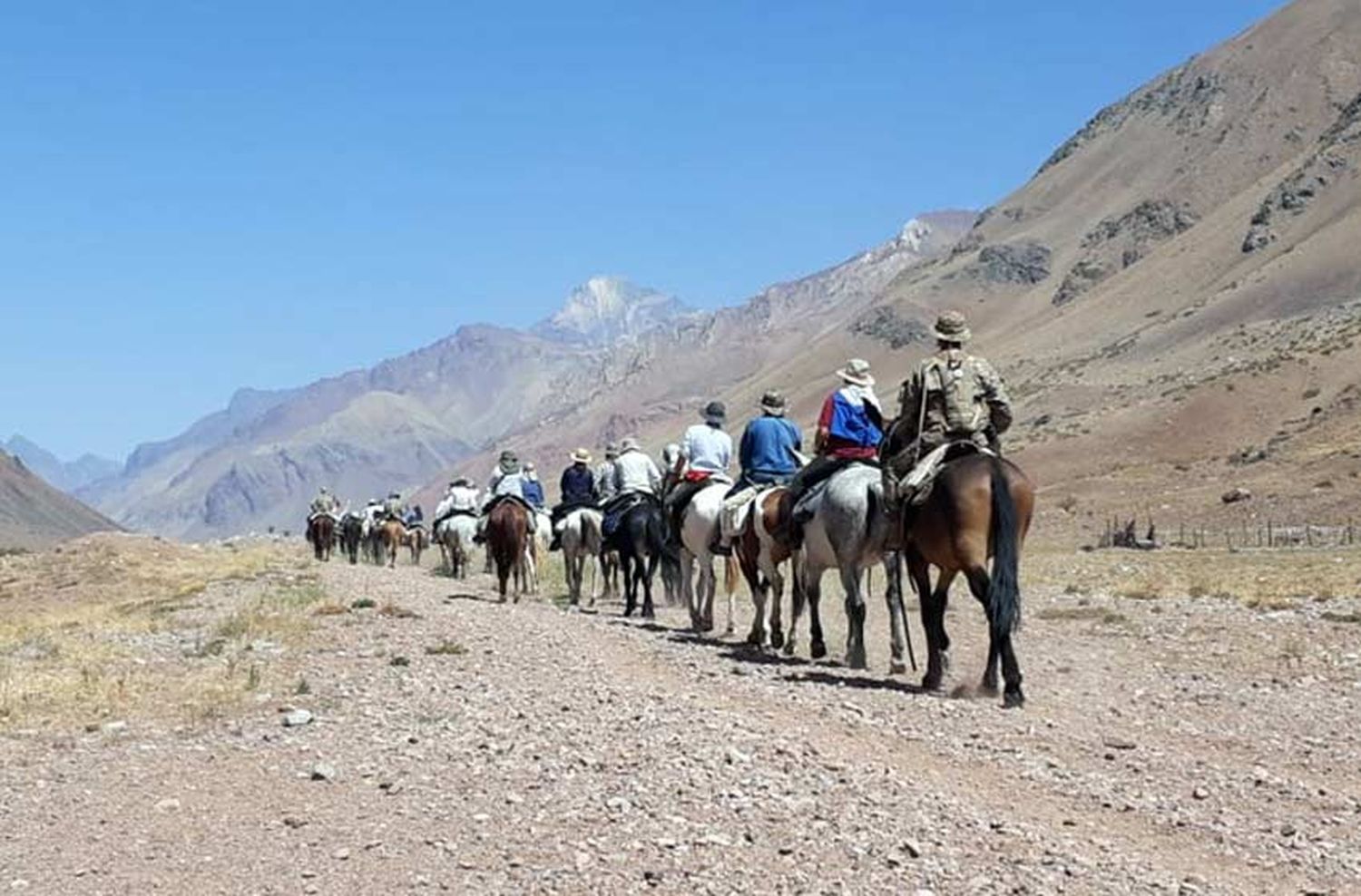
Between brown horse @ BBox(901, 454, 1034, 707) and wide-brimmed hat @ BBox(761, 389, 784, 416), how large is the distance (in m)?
5.28

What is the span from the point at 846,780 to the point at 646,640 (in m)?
9.42

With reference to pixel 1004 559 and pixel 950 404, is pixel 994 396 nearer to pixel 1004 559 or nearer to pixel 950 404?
pixel 950 404

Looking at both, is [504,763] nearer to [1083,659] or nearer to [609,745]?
[609,745]

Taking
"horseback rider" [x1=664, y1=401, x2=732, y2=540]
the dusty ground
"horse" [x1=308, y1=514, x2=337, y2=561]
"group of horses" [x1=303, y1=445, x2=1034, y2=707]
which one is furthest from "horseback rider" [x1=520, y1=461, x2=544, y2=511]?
the dusty ground

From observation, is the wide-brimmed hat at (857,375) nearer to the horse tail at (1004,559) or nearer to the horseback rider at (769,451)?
the horseback rider at (769,451)

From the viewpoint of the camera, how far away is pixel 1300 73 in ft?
628

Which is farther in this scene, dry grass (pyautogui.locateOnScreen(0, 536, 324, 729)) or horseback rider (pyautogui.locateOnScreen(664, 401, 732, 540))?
horseback rider (pyautogui.locateOnScreen(664, 401, 732, 540))

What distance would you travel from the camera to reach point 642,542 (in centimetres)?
2452

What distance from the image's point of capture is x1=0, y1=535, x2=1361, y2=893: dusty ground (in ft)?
28.0

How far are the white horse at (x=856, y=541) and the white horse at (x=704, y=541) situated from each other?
3.51 m

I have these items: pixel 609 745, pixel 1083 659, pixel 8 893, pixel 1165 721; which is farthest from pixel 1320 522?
pixel 8 893

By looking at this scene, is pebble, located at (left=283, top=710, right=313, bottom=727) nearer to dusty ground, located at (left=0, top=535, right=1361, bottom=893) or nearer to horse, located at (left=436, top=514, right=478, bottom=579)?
dusty ground, located at (left=0, top=535, right=1361, bottom=893)

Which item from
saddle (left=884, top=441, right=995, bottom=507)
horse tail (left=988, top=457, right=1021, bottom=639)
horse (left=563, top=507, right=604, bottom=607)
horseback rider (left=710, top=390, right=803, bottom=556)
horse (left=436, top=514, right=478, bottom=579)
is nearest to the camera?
horse tail (left=988, top=457, right=1021, bottom=639)

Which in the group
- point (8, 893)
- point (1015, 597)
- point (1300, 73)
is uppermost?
point (1300, 73)
